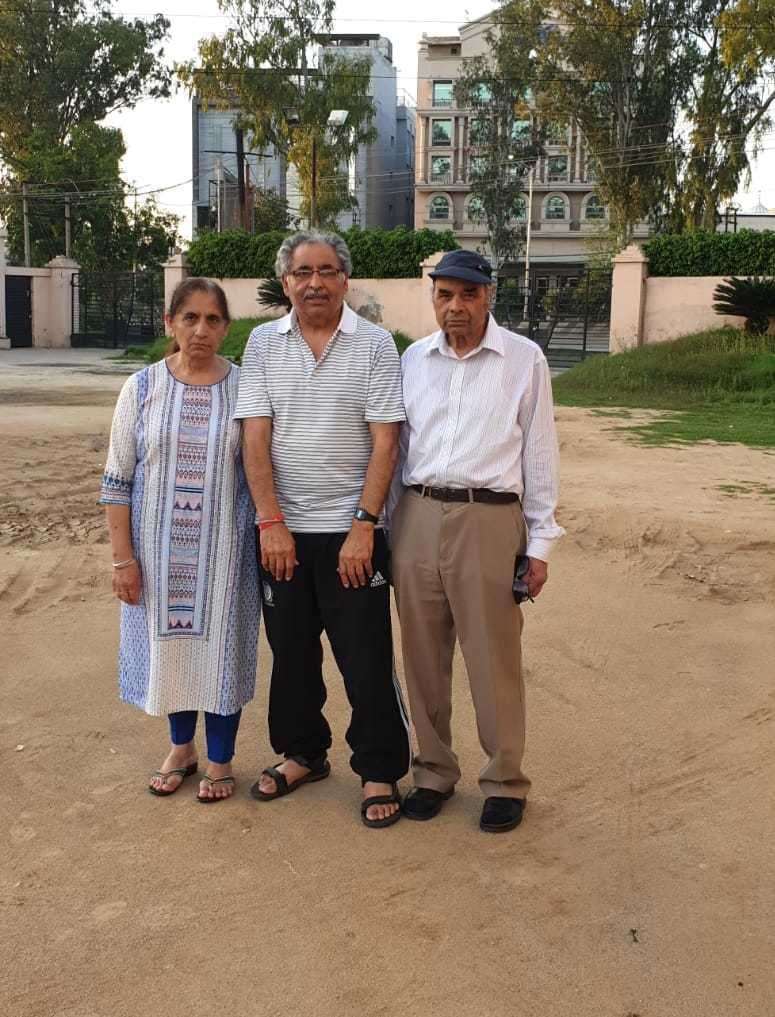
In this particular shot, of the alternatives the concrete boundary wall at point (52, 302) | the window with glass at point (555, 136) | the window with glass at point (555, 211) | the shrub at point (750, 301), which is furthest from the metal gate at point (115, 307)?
the window with glass at point (555, 211)

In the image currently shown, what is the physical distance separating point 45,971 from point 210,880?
1.71 feet

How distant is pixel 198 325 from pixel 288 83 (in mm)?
35395

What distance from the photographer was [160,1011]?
7.54 ft

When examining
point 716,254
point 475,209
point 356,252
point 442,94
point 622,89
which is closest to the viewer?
point 716,254

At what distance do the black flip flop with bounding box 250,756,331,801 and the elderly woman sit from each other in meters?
0.15

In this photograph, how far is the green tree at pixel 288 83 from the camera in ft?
115

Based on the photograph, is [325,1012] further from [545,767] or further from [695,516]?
[695,516]

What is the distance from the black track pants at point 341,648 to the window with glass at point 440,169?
163 feet

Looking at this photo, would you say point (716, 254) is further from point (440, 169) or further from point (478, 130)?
point (440, 169)

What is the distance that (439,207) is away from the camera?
50500 mm

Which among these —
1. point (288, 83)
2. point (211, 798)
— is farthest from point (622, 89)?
point (211, 798)

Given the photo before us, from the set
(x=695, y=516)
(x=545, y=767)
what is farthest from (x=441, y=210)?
(x=545, y=767)

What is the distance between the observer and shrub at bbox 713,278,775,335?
17734 mm

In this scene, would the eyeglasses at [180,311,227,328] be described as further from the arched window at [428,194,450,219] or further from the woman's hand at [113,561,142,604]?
the arched window at [428,194,450,219]
